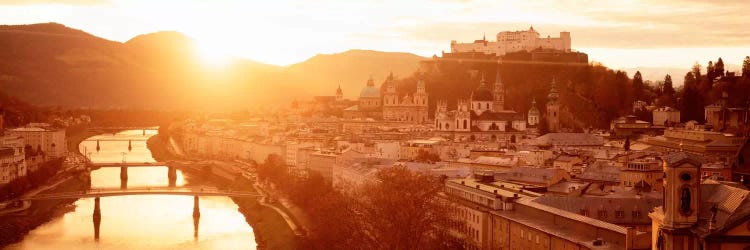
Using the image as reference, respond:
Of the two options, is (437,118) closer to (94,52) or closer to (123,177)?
(123,177)

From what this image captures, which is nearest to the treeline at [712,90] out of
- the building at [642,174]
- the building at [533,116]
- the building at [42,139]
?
the building at [533,116]

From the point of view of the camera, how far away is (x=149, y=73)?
460ft

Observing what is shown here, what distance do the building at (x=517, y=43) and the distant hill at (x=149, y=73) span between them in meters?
52.5

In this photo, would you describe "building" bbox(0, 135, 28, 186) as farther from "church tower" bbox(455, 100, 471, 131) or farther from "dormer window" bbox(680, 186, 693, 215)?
"dormer window" bbox(680, 186, 693, 215)

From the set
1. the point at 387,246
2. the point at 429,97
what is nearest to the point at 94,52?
the point at 429,97

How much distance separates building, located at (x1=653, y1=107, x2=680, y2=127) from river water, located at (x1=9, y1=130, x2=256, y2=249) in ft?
60.3

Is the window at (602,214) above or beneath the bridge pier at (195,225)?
above

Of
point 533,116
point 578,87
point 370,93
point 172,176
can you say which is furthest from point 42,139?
point 578,87

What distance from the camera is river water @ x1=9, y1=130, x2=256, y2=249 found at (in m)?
27.9

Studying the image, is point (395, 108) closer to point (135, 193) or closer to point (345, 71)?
point (135, 193)

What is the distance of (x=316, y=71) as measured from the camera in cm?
16550

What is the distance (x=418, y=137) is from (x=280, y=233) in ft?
67.2

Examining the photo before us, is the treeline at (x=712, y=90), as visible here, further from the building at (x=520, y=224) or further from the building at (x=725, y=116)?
the building at (x=520, y=224)

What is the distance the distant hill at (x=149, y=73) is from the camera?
115562 millimetres
